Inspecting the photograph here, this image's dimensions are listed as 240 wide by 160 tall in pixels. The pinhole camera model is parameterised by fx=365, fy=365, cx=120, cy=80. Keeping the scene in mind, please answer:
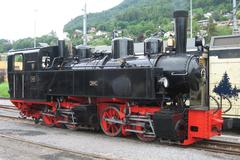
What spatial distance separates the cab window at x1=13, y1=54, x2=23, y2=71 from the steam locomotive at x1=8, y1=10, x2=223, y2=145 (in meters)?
0.63

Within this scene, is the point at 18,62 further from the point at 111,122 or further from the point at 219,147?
the point at 219,147

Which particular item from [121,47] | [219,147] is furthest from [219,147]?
[121,47]

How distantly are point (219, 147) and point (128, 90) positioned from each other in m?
2.71

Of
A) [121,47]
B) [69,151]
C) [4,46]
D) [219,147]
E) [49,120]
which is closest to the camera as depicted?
[69,151]

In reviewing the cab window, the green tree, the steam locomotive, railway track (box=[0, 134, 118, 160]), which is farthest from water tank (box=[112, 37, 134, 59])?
the green tree

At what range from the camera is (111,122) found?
10344mm

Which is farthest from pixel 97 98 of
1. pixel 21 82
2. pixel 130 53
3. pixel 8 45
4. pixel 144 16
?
pixel 8 45

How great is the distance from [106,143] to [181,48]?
3133mm

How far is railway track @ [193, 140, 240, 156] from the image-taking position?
8312mm

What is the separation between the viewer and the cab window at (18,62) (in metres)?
13.5

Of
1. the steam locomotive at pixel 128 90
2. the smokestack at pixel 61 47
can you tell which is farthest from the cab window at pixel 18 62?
the smokestack at pixel 61 47

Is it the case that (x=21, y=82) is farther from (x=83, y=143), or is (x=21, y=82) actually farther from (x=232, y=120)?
(x=232, y=120)

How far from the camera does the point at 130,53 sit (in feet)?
35.7

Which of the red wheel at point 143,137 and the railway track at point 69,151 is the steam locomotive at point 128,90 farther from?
the railway track at point 69,151
